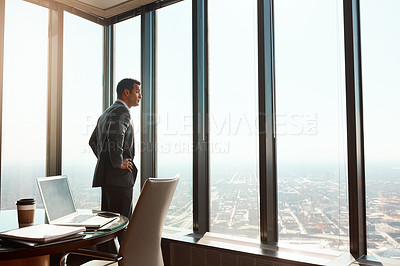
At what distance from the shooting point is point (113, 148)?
2.84 metres

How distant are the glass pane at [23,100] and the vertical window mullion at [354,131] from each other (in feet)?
9.26

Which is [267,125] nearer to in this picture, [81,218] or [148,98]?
[148,98]

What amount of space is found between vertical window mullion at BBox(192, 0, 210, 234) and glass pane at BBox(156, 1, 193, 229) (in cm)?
11

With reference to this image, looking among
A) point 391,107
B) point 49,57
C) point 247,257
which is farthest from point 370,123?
point 49,57

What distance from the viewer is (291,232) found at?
2705 mm

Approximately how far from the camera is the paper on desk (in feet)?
4.65

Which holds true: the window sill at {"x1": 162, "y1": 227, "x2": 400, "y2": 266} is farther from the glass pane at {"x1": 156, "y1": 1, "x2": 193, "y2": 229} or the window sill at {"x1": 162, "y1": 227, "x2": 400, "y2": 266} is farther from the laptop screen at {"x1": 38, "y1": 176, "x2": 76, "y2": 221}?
the laptop screen at {"x1": 38, "y1": 176, "x2": 76, "y2": 221}

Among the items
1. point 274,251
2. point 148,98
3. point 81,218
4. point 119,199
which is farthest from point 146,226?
point 148,98

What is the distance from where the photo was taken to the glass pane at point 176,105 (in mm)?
3392

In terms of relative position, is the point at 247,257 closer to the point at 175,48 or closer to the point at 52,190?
the point at 52,190

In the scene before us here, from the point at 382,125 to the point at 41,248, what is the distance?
2195mm

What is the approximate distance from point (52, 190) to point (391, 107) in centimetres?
220

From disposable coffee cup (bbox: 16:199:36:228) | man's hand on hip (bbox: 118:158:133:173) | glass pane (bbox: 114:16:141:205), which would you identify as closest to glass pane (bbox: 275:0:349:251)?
man's hand on hip (bbox: 118:158:133:173)

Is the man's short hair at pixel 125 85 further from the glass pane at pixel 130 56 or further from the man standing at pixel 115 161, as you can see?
the glass pane at pixel 130 56
